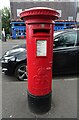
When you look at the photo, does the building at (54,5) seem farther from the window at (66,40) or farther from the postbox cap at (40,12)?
the postbox cap at (40,12)

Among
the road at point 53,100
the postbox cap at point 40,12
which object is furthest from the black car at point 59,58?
the postbox cap at point 40,12

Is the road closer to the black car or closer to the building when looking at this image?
the black car

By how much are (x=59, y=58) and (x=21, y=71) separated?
3.87 feet

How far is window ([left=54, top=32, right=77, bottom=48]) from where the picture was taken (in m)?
4.96

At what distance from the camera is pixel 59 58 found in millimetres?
4875

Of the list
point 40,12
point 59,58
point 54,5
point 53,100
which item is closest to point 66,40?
point 59,58

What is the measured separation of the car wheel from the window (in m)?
1.12

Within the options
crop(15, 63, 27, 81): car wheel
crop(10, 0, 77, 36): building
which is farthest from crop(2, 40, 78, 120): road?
crop(10, 0, 77, 36): building

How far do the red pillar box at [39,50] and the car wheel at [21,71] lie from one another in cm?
175

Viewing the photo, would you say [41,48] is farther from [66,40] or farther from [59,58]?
[66,40]

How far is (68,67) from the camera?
16.7 feet

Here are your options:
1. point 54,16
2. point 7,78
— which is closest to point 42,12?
point 54,16

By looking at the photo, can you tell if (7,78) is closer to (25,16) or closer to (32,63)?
(32,63)

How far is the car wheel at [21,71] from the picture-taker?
4902 mm
